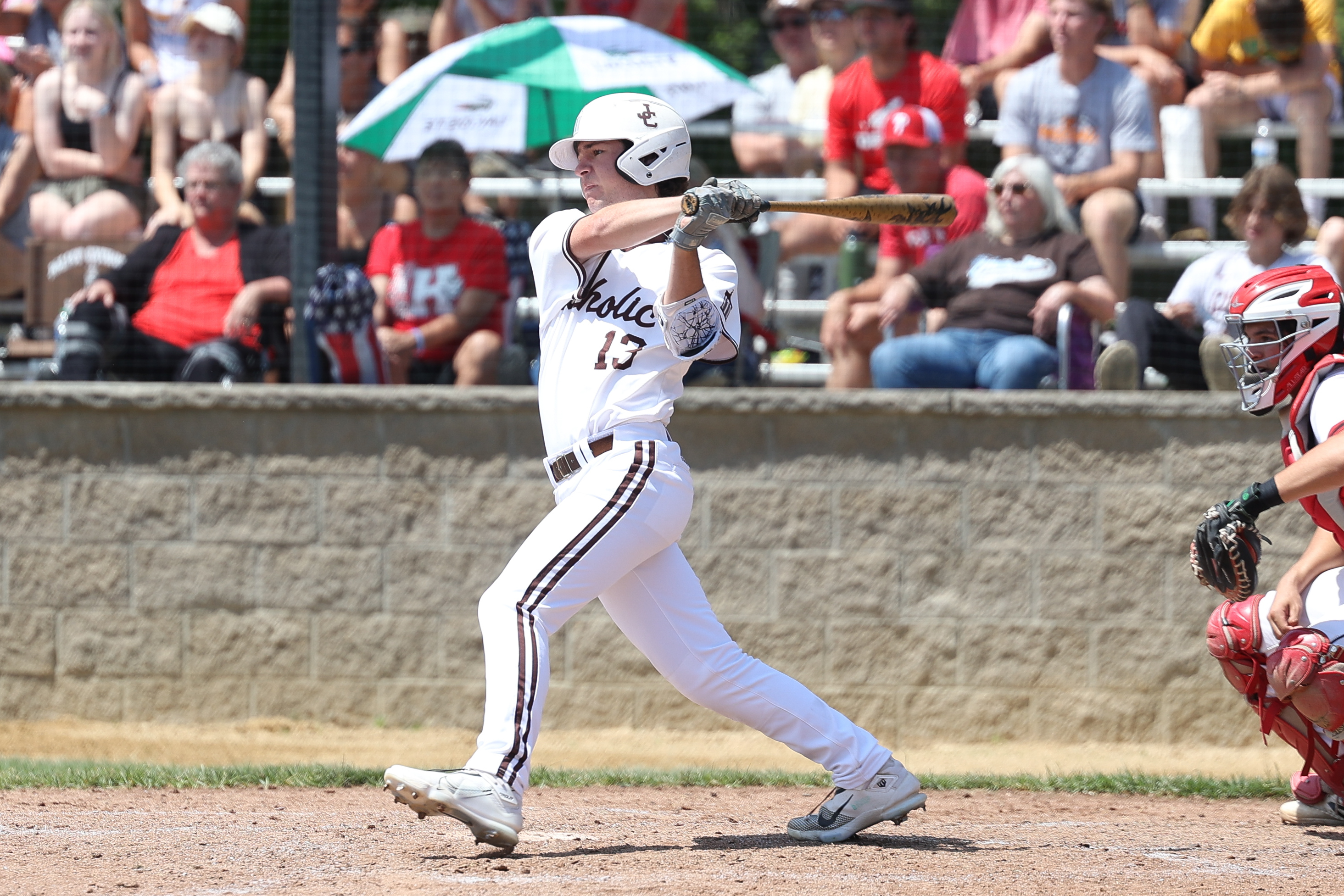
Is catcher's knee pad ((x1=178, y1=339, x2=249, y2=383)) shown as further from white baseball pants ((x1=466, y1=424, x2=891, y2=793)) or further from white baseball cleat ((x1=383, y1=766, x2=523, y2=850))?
white baseball cleat ((x1=383, y1=766, x2=523, y2=850))

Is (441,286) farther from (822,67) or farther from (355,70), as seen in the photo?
(822,67)

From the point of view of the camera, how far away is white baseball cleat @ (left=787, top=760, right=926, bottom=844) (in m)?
4.10

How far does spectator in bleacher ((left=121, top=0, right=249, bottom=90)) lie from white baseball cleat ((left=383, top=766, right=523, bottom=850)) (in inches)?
227

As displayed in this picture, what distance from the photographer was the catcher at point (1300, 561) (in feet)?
14.2

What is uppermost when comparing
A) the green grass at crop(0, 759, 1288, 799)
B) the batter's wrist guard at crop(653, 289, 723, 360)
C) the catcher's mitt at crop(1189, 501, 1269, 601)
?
the batter's wrist guard at crop(653, 289, 723, 360)

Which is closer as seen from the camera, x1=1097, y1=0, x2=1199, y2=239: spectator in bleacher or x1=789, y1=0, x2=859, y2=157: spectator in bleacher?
x1=1097, y1=0, x2=1199, y2=239: spectator in bleacher

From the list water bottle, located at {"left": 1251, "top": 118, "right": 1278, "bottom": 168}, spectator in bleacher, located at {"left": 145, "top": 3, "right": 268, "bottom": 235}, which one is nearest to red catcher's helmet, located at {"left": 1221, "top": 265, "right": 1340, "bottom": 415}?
water bottle, located at {"left": 1251, "top": 118, "right": 1278, "bottom": 168}

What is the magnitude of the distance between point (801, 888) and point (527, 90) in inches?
228

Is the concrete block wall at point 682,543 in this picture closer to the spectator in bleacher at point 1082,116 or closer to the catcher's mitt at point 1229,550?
the spectator in bleacher at point 1082,116

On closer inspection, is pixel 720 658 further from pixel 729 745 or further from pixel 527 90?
pixel 527 90

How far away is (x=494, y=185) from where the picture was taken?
8.53 meters

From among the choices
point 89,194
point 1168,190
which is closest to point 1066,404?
point 1168,190

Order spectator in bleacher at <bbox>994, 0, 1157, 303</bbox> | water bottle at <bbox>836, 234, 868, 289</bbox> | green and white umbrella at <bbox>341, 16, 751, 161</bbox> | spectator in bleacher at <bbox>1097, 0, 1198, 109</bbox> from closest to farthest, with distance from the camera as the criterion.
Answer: spectator in bleacher at <bbox>994, 0, 1157, 303</bbox> → water bottle at <bbox>836, 234, 868, 289</bbox> → green and white umbrella at <bbox>341, 16, 751, 161</bbox> → spectator in bleacher at <bbox>1097, 0, 1198, 109</bbox>

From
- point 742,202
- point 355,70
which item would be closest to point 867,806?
point 742,202
